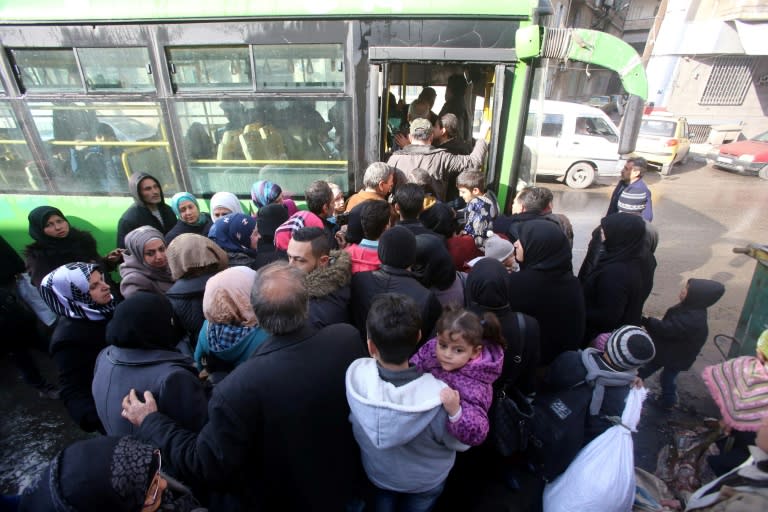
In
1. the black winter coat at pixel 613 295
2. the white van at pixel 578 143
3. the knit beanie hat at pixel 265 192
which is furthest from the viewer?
the white van at pixel 578 143

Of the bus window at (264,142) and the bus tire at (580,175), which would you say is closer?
the bus window at (264,142)

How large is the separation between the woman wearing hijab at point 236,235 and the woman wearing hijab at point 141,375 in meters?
1.34

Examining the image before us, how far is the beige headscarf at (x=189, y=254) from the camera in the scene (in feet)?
7.72

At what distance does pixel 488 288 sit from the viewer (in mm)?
1986

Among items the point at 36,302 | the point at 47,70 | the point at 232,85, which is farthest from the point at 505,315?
the point at 47,70

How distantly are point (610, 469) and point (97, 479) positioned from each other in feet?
7.09

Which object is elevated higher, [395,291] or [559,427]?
[395,291]

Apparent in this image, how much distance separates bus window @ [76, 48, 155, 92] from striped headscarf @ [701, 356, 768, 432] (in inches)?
195

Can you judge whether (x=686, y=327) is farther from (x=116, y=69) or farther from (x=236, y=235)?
(x=116, y=69)

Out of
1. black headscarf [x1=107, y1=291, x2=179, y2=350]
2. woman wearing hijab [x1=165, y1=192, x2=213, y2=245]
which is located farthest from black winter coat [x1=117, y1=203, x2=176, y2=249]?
black headscarf [x1=107, y1=291, x2=179, y2=350]

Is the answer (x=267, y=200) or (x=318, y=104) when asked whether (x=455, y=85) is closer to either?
(x=318, y=104)

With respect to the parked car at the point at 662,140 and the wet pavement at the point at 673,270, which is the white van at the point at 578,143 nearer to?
the wet pavement at the point at 673,270

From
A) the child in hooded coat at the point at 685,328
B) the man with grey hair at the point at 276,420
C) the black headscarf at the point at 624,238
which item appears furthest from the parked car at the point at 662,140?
the man with grey hair at the point at 276,420

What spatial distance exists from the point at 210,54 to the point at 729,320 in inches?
254
